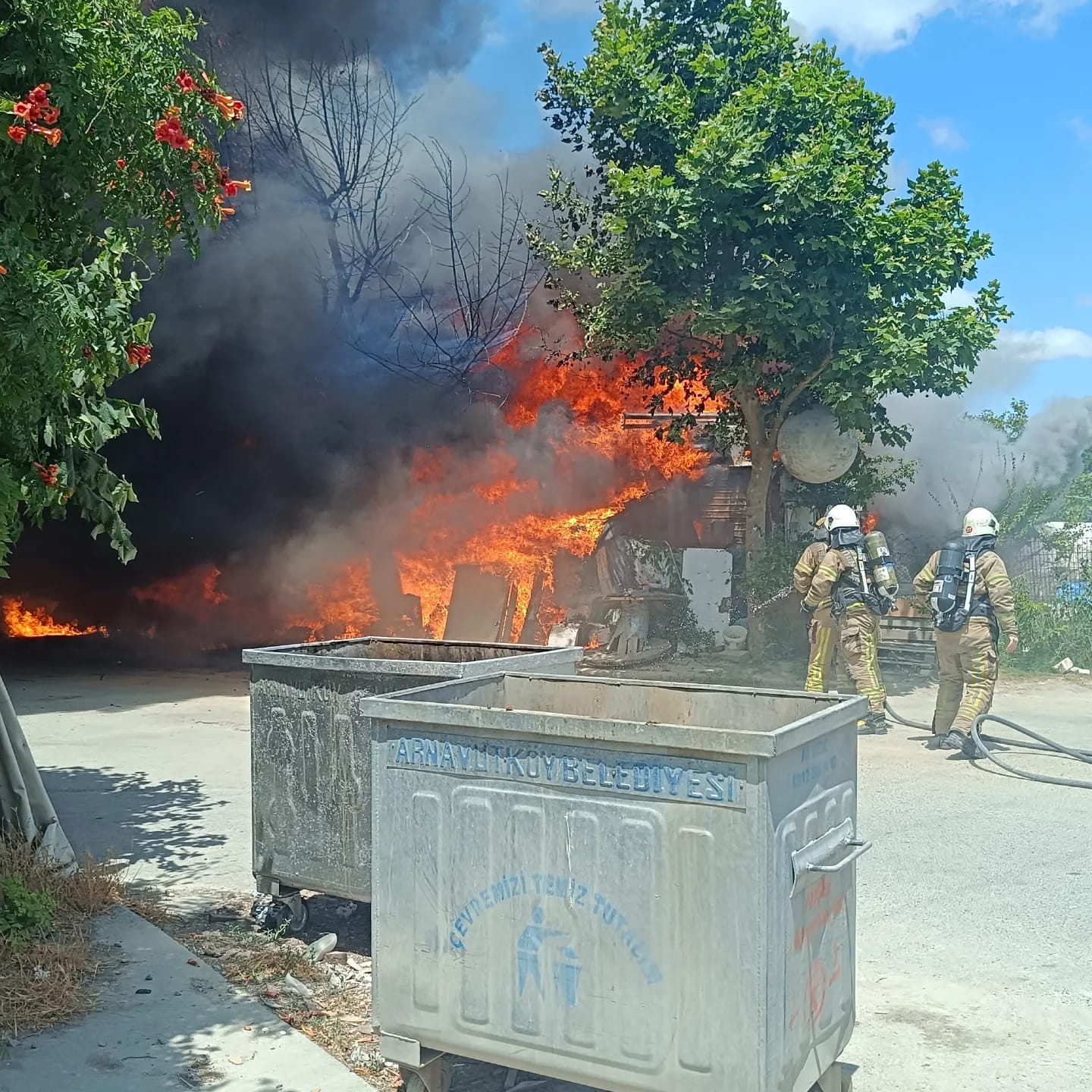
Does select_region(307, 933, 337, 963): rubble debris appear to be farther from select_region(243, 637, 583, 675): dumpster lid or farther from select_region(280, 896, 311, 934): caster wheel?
select_region(243, 637, 583, 675): dumpster lid

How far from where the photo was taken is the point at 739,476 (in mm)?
15984

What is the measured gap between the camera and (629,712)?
354 cm

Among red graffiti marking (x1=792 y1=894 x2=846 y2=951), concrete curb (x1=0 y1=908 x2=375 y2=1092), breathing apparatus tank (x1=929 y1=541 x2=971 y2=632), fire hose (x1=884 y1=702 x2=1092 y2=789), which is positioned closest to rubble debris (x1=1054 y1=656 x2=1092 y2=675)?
fire hose (x1=884 y1=702 x2=1092 y2=789)

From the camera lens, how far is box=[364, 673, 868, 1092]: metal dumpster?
99.7 inches

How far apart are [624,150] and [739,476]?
213 inches

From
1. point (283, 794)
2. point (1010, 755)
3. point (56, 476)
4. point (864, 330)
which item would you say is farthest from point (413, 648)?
point (864, 330)

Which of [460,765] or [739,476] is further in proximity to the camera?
[739,476]

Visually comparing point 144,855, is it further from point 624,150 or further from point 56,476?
point 624,150

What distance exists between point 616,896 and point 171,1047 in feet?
5.76

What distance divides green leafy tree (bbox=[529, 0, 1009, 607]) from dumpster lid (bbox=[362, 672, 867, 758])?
8.08 meters

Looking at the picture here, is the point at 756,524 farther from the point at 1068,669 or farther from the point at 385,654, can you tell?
the point at 385,654

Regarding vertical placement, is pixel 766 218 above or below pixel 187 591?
above

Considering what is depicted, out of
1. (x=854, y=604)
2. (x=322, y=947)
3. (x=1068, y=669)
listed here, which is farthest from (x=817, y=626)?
(x=322, y=947)

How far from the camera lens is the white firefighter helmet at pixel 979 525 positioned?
8.62 m
